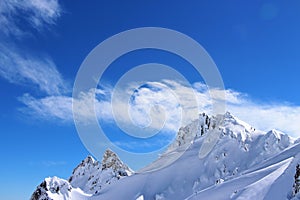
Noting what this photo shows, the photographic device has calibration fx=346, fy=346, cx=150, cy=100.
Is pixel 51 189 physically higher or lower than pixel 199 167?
higher

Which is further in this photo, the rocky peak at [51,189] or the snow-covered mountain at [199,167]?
the rocky peak at [51,189]

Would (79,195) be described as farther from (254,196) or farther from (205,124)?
(254,196)

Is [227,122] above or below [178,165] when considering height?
above

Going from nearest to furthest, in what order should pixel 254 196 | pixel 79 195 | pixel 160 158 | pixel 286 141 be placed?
pixel 254 196 → pixel 286 141 → pixel 79 195 → pixel 160 158

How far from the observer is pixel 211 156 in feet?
341

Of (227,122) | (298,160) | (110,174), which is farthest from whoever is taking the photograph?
(110,174)

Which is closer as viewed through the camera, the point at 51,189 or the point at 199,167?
the point at 199,167

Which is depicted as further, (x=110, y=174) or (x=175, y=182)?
(x=110, y=174)

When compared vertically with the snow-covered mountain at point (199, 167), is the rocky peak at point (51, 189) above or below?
above

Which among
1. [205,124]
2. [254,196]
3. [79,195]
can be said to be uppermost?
[205,124]

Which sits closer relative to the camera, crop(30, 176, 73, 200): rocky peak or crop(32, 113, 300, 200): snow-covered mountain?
crop(32, 113, 300, 200): snow-covered mountain

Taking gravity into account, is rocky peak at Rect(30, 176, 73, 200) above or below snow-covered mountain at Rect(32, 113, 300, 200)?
above

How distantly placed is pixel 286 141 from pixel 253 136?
13659 mm

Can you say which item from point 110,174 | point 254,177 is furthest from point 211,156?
point 110,174
